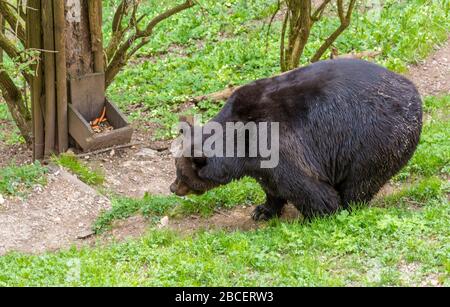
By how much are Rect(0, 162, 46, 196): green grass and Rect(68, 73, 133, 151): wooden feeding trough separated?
3.22ft

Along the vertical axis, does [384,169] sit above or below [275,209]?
above

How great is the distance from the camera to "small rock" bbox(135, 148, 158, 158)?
11.4 meters

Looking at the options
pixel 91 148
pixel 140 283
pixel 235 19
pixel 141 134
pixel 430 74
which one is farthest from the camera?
pixel 235 19

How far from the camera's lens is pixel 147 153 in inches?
453

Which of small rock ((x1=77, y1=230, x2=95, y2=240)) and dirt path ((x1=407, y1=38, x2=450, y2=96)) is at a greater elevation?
dirt path ((x1=407, y1=38, x2=450, y2=96))

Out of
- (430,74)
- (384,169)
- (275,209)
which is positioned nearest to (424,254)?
(384,169)

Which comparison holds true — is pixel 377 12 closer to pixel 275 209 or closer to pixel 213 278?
pixel 275 209

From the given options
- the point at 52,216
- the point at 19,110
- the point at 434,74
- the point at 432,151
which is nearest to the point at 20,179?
the point at 52,216

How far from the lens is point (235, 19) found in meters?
16.9

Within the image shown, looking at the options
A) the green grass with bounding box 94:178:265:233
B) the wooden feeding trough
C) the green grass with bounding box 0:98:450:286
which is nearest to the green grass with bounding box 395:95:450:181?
the green grass with bounding box 0:98:450:286

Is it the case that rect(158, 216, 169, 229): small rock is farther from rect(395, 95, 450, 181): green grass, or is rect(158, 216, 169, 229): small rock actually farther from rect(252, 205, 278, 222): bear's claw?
rect(395, 95, 450, 181): green grass

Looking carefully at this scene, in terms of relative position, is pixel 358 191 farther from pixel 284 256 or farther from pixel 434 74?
pixel 434 74

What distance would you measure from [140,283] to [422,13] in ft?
33.3

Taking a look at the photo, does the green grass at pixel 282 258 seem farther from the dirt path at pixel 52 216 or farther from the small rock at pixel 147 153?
the small rock at pixel 147 153
